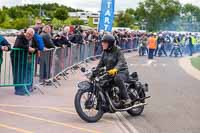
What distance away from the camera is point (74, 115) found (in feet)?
33.5

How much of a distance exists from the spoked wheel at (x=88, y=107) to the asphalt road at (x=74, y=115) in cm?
14

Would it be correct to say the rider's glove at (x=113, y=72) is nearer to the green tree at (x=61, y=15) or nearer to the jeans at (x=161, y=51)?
the jeans at (x=161, y=51)

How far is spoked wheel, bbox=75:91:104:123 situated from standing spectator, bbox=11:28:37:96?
330cm

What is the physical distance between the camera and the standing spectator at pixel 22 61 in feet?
40.8

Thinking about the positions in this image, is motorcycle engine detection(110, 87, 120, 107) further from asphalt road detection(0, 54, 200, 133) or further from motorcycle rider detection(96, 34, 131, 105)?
asphalt road detection(0, 54, 200, 133)

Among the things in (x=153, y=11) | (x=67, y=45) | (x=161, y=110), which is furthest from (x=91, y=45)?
(x=153, y=11)

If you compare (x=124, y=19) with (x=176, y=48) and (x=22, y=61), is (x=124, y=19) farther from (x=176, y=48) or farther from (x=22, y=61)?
(x=22, y=61)

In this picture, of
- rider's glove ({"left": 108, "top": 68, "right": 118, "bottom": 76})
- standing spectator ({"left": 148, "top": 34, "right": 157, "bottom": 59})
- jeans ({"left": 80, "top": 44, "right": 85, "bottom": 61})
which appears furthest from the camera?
standing spectator ({"left": 148, "top": 34, "right": 157, "bottom": 59})

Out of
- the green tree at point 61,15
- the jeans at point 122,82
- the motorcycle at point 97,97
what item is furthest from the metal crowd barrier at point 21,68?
the green tree at point 61,15

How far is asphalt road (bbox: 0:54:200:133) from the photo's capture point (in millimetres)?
8953

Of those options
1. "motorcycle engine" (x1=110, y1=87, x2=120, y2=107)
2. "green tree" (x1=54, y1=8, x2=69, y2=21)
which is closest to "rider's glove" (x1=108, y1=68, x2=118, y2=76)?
"motorcycle engine" (x1=110, y1=87, x2=120, y2=107)

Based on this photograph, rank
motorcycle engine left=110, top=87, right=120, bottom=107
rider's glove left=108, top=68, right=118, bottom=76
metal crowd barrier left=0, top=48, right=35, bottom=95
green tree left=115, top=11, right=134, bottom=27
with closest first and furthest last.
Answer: rider's glove left=108, top=68, right=118, bottom=76
motorcycle engine left=110, top=87, right=120, bottom=107
metal crowd barrier left=0, top=48, right=35, bottom=95
green tree left=115, top=11, right=134, bottom=27

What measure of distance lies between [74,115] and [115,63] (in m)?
1.31

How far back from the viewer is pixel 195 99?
13.5m
